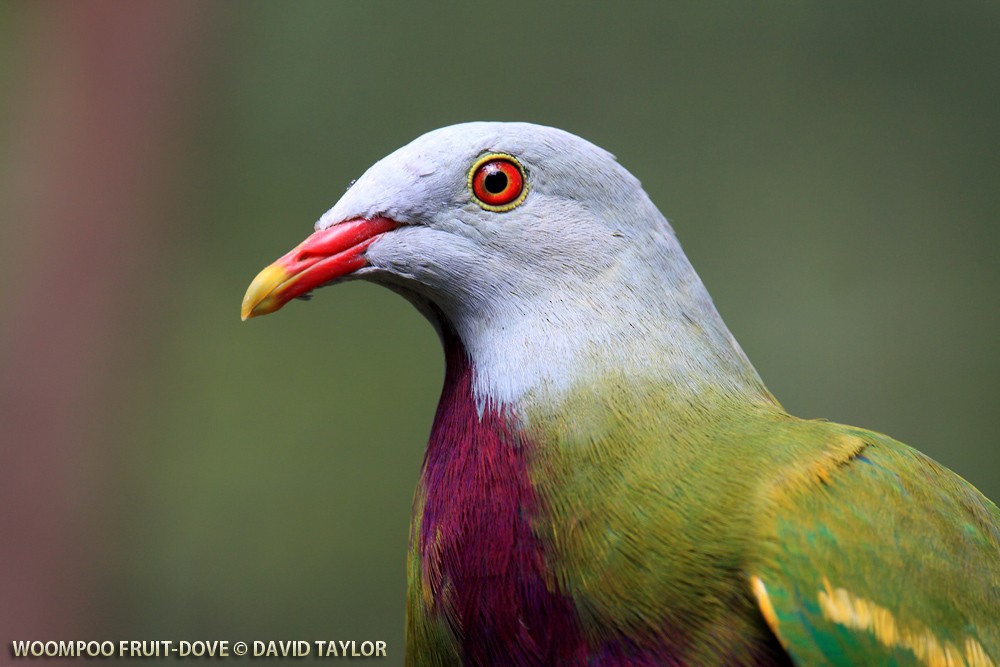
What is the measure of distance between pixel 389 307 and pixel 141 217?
4.74ft

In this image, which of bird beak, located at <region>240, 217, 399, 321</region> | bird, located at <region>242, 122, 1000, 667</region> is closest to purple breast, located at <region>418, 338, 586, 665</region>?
bird, located at <region>242, 122, 1000, 667</region>

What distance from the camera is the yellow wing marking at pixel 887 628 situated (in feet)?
5.37

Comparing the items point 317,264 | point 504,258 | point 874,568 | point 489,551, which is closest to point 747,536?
point 874,568

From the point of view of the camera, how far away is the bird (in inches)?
64.3

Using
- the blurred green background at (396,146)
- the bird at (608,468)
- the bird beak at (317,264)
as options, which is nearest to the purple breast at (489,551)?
the bird at (608,468)

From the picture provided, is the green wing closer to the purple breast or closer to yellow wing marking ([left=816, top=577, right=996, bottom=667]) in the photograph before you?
yellow wing marking ([left=816, top=577, right=996, bottom=667])

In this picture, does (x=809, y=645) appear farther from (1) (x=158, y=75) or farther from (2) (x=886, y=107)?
(2) (x=886, y=107)

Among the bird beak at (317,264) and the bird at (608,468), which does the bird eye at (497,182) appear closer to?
the bird at (608,468)

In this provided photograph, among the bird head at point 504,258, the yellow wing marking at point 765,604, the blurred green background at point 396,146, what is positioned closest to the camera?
the yellow wing marking at point 765,604

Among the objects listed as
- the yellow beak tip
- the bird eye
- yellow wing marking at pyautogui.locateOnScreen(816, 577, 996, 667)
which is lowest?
yellow wing marking at pyautogui.locateOnScreen(816, 577, 996, 667)

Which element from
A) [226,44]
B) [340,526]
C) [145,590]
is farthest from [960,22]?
[145,590]

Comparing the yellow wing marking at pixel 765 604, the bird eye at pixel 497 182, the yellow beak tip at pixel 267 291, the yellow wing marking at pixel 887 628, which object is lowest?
the yellow wing marking at pixel 887 628

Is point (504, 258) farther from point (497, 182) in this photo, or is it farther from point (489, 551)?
point (489, 551)

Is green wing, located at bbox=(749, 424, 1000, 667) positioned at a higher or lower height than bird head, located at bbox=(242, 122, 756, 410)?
lower
